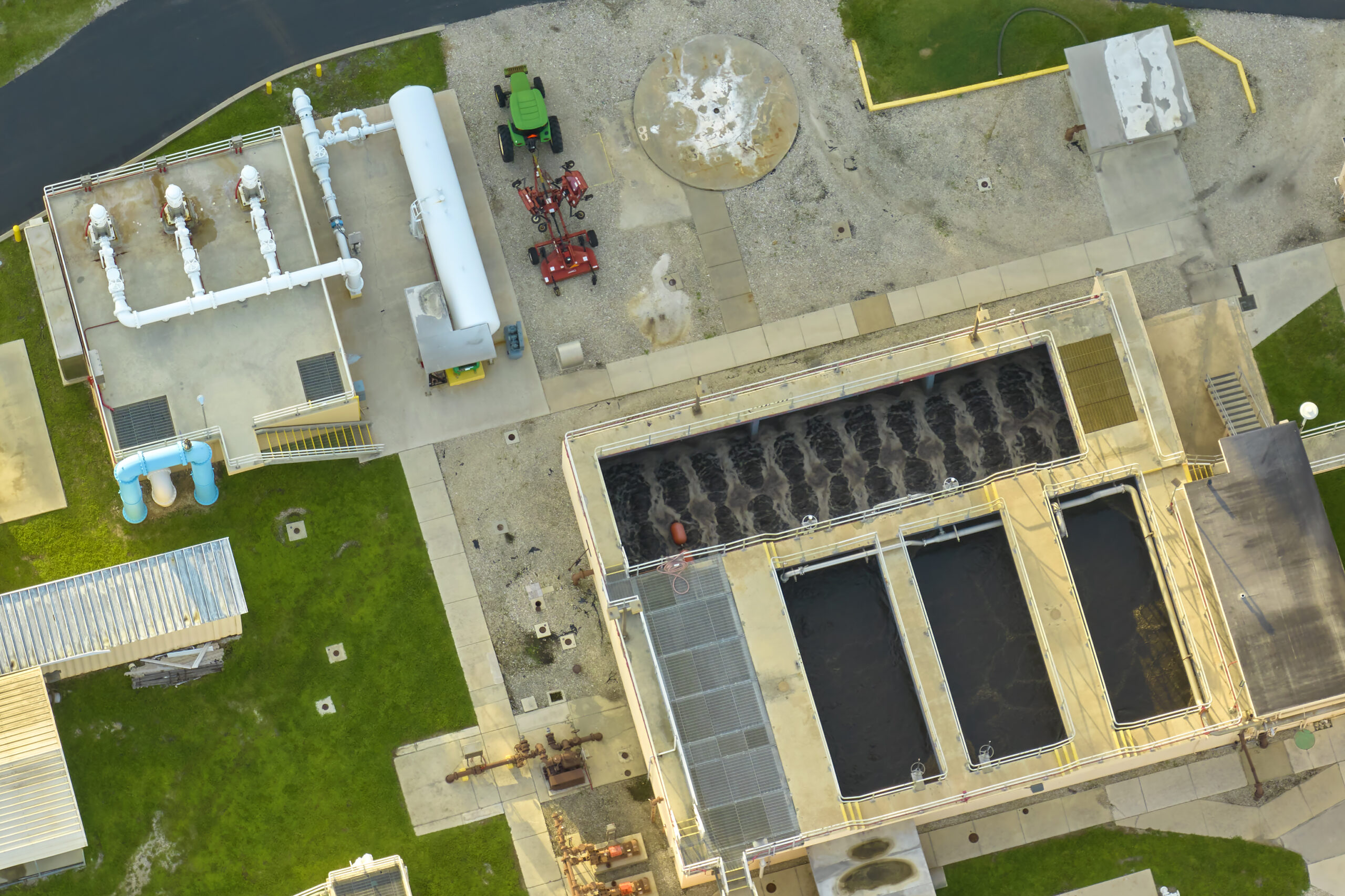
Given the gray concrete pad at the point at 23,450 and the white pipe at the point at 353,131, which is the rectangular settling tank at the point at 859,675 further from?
the gray concrete pad at the point at 23,450

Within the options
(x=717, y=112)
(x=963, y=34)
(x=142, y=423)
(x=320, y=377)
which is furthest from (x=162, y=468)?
(x=963, y=34)

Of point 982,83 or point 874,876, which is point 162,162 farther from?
point 874,876

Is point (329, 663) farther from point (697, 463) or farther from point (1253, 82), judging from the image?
point (1253, 82)

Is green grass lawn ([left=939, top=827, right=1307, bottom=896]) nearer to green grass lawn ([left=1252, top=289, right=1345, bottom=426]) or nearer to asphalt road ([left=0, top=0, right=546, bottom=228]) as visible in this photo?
green grass lawn ([left=1252, top=289, right=1345, bottom=426])

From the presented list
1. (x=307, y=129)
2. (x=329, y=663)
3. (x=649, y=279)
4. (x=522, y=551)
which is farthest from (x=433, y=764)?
(x=307, y=129)

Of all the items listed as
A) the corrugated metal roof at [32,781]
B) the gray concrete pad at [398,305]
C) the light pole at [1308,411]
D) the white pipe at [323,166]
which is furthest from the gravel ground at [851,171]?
the corrugated metal roof at [32,781]

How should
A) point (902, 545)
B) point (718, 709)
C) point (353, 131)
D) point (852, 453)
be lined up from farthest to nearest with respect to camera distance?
1. point (353, 131)
2. point (852, 453)
3. point (902, 545)
4. point (718, 709)
